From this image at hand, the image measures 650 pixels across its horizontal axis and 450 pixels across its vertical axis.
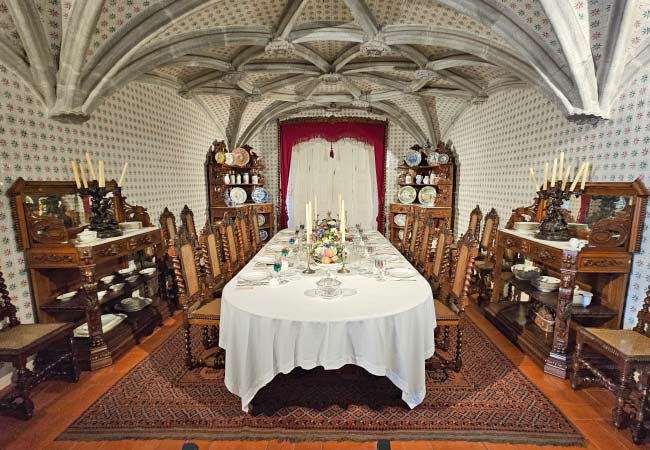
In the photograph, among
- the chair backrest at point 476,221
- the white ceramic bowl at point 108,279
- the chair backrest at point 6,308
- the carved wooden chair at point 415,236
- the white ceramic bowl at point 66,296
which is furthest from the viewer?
the chair backrest at point 476,221

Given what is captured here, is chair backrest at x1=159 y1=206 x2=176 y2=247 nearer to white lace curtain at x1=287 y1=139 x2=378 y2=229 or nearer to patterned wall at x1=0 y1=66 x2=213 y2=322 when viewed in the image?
patterned wall at x1=0 y1=66 x2=213 y2=322

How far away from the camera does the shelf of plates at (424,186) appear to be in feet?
23.8

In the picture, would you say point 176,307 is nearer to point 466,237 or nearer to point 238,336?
point 238,336

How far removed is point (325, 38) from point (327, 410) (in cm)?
389

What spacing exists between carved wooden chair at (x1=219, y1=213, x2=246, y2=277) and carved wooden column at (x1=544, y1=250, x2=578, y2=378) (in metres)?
3.35

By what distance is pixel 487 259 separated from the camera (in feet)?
16.0

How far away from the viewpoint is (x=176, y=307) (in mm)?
4547

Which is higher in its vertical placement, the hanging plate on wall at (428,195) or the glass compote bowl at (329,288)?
the hanging plate on wall at (428,195)

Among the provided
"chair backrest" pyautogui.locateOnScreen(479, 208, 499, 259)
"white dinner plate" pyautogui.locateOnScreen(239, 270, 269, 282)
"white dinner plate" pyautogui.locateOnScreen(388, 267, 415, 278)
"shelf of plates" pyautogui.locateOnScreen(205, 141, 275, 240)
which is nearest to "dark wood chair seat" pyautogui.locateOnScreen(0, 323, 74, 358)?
"white dinner plate" pyautogui.locateOnScreen(239, 270, 269, 282)

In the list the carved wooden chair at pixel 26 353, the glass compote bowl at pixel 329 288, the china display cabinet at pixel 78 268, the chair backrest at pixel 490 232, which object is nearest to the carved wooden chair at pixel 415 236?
the chair backrest at pixel 490 232

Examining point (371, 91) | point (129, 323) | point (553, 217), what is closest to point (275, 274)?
point (129, 323)

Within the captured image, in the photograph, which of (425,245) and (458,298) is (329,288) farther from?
(425,245)

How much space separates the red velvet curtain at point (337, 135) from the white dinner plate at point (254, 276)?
19.2ft

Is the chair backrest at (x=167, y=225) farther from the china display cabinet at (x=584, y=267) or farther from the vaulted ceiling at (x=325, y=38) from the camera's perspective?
the china display cabinet at (x=584, y=267)
